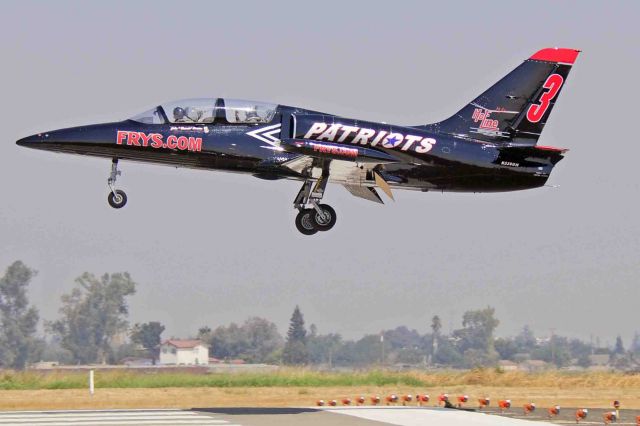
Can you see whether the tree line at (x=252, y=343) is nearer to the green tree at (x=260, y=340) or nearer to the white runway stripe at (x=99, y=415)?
the green tree at (x=260, y=340)

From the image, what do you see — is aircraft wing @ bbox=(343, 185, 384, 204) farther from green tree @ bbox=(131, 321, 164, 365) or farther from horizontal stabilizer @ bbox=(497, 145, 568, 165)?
green tree @ bbox=(131, 321, 164, 365)

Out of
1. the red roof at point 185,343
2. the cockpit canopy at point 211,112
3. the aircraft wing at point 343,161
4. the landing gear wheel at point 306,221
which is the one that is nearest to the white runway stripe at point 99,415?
the landing gear wheel at point 306,221

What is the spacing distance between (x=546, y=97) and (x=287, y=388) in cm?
1593

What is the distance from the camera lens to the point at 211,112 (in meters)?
31.1

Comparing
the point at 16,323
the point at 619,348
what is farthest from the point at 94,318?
the point at 619,348

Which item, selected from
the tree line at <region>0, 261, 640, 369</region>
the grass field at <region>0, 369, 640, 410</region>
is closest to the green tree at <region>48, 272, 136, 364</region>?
the tree line at <region>0, 261, 640, 369</region>

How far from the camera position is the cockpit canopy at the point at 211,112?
3112 centimetres

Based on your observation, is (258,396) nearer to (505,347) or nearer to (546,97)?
(546,97)

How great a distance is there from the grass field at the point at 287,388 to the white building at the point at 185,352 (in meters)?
19.4

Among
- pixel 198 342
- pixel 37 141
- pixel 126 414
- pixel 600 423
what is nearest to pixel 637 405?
pixel 600 423

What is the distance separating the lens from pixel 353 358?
73.6m

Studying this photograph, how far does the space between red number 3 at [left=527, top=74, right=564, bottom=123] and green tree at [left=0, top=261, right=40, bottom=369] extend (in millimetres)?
35726

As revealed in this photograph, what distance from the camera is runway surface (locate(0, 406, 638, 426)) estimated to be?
2883 centimetres

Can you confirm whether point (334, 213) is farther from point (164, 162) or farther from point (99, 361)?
point (99, 361)
